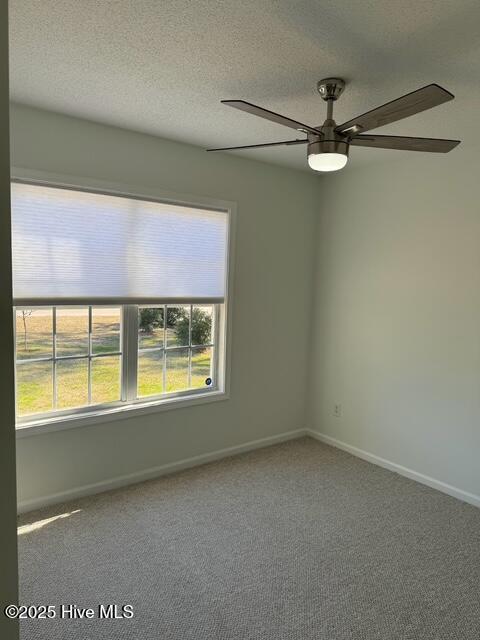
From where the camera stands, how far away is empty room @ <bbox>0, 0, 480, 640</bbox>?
6.18ft

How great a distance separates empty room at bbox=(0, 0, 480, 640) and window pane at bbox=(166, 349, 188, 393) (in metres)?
0.02

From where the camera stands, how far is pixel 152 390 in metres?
3.46

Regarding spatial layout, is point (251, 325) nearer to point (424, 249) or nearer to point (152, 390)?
point (152, 390)

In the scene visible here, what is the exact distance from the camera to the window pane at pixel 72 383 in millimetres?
3021

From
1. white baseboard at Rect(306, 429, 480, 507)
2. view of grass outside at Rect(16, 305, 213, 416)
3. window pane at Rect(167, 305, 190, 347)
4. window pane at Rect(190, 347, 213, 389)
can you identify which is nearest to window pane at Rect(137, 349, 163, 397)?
view of grass outside at Rect(16, 305, 213, 416)

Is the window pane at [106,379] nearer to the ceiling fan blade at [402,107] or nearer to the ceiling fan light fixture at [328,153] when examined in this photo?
the ceiling fan light fixture at [328,153]

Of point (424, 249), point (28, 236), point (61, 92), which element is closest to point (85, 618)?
point (28, 236)

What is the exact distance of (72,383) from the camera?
10.1 feet

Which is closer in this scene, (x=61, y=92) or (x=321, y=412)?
(x=61, y=92)

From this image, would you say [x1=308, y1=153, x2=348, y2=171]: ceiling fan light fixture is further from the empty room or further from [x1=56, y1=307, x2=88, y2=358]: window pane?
[x1=56, y1=307, x2=88, y2=358]: window pane

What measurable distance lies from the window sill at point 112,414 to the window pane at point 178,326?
0.46m

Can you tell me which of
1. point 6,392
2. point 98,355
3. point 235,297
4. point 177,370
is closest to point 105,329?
point 98,355

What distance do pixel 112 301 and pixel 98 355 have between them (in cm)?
41

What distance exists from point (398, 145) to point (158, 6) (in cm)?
121
